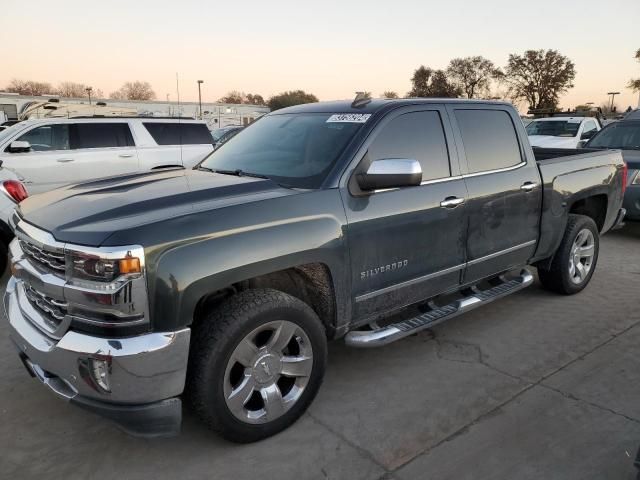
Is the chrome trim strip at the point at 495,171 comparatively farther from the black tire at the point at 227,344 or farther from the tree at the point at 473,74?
the tree at the point at 473,74

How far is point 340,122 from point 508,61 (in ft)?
Result: 206

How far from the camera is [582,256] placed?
530 centimetres

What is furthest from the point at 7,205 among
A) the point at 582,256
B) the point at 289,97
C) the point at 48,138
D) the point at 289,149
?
the point at 289,97

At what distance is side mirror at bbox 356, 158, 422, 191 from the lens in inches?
119

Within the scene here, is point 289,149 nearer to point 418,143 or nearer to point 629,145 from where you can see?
point 418,143

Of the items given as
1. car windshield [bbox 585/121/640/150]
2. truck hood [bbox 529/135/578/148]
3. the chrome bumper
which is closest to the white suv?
the chrome bumper

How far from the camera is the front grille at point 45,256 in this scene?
2.49 m

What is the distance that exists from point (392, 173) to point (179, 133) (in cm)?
738

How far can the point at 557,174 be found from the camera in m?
4.66

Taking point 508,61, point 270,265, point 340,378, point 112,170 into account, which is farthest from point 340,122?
point 508,61

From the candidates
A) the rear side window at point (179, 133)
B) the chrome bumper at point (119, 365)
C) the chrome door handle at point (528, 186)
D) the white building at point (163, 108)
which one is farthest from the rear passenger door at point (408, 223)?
the white building at point (163, 108)

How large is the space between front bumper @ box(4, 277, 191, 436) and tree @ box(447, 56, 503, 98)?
203 feet

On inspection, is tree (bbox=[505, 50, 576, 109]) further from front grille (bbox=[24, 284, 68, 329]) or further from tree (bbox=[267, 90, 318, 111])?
front grille (bbox=[24, 284, 68, 329])

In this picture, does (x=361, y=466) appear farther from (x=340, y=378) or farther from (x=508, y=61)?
(x=508, y=61)
